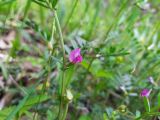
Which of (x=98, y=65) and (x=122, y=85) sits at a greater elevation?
(x=98, y=65)

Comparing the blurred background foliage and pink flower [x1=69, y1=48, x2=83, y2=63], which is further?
the blurred background foliage

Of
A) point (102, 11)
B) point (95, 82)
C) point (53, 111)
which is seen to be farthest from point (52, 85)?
point (102, 11)

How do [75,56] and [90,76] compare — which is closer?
[75,56]

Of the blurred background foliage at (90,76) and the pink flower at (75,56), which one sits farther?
the blurred background foliage at (90,76)

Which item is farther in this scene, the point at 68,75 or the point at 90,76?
the point at 90,76

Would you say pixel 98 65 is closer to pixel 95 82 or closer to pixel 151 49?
pixel 95 82

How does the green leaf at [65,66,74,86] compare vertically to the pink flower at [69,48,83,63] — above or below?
below

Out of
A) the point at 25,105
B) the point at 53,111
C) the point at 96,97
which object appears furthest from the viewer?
the point at 96,97

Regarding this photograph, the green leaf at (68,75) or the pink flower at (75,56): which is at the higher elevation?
the pink flower at (75,56)

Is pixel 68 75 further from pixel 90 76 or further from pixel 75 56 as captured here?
pixel 90 76

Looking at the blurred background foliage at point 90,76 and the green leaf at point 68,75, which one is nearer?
the green leaf at point 68,75

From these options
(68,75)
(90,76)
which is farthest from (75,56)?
(90,76)
